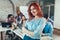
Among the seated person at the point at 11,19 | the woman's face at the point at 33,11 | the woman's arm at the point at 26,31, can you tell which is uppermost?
the woman's face at the point at 33,11

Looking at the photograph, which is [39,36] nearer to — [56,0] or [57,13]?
[57,13]

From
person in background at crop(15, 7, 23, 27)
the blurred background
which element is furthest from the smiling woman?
person in background at crop(15, 7, 23, 27)

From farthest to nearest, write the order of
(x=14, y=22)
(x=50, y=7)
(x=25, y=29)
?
(x=14, y=22), (x=25, y=29), (x=50, y=7)

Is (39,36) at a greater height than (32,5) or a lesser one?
lesser

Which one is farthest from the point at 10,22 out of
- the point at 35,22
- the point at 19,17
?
the point at 35,22

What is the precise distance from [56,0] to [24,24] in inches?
29.2

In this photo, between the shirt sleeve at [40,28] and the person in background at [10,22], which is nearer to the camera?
the shirt sleeve at [40,28]

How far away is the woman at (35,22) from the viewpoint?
78.7 inches

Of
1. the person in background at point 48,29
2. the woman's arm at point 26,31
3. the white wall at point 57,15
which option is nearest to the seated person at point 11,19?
the woman's arm at point 26,31

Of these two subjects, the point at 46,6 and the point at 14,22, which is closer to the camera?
the point at 46,6

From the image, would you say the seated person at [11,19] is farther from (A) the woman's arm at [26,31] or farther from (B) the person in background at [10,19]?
(A) the woman's arm at [26,31]

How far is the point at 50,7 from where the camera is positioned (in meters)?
1.98

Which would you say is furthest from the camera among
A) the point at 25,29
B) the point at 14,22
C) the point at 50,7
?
Result: the point at 14,22

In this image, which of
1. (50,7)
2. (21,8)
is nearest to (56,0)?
(50,7)
